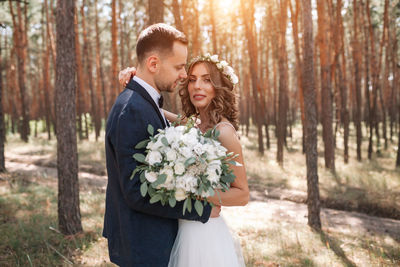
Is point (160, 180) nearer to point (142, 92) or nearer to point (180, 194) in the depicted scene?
point (180, 194)

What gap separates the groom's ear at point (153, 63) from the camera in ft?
7.31

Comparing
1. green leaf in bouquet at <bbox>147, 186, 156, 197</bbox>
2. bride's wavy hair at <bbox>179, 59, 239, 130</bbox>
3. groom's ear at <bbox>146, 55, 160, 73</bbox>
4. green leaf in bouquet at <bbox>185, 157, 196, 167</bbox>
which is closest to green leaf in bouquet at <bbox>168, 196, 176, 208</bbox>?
green leaf in bouquet at <bbox>147, 186, 156, 197</bbox>

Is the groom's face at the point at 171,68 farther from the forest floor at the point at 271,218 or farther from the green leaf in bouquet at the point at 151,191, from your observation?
the forest floor at the point at 271,218

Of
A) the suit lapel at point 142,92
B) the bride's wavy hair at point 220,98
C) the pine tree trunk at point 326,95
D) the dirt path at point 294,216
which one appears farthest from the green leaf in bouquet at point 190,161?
the pine tree trunk at point 326,95

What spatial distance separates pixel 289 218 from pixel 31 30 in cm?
2689

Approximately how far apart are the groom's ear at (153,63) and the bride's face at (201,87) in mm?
629

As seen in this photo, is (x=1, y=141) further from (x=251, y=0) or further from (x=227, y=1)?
(x=227, y=1)

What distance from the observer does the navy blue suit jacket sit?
1.98 metres

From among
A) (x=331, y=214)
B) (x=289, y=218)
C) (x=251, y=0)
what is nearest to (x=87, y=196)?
(x=289, y=218)

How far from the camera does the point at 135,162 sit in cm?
200

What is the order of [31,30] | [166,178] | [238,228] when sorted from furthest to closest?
1. [31,30]
2. [238,228]
3. [166,178]

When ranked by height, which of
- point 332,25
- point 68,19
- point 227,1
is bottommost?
point 68,19

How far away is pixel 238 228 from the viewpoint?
6684 millimetres

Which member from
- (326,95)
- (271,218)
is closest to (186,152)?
(271,218)
